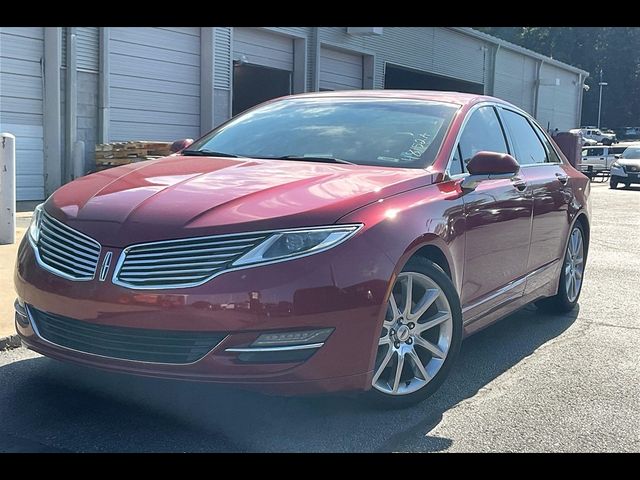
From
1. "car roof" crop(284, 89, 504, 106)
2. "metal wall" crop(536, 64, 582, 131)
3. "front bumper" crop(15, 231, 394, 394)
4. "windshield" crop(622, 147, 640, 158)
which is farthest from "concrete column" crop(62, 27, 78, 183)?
"metal wall" crop(536, 64, 582, 131)

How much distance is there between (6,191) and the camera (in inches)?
310

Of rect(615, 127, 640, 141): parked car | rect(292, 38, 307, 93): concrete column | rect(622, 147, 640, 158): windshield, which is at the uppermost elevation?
rect(292, 38, 307, 93): concrete column

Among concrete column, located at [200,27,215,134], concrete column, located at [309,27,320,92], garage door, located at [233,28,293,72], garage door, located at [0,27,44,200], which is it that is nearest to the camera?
garage door, located at [0,27,44,200]

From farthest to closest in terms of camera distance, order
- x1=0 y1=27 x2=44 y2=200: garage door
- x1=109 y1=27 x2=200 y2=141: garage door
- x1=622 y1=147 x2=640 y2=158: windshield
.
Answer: x1=622 y1=147 x2=640 y2=158: windshield → x1=109 y1=27 x2=200 y2=141: garage door → x1=0 y1=27 x2=44 y2=200: garage door

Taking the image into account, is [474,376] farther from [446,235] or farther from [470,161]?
[470,161]

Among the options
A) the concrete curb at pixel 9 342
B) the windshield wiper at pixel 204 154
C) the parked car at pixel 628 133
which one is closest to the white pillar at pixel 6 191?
the concrete curb at pixel 9 342

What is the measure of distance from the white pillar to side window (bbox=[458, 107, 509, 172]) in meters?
5.04

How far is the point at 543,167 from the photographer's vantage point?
224 inches

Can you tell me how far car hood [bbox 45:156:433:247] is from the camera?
3.27 meters

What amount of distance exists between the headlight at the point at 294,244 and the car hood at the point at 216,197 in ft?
0.14

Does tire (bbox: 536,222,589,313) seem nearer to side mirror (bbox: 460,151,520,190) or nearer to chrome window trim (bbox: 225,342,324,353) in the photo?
side mirror (bbox: 460,151,520,190)

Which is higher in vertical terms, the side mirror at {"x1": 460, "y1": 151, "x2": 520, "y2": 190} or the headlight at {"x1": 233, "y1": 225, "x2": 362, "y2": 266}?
the side mirror at {"x1": 460, "y1": 151, "x2": 520, "y2": 190}

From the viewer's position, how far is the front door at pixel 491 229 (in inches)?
170
